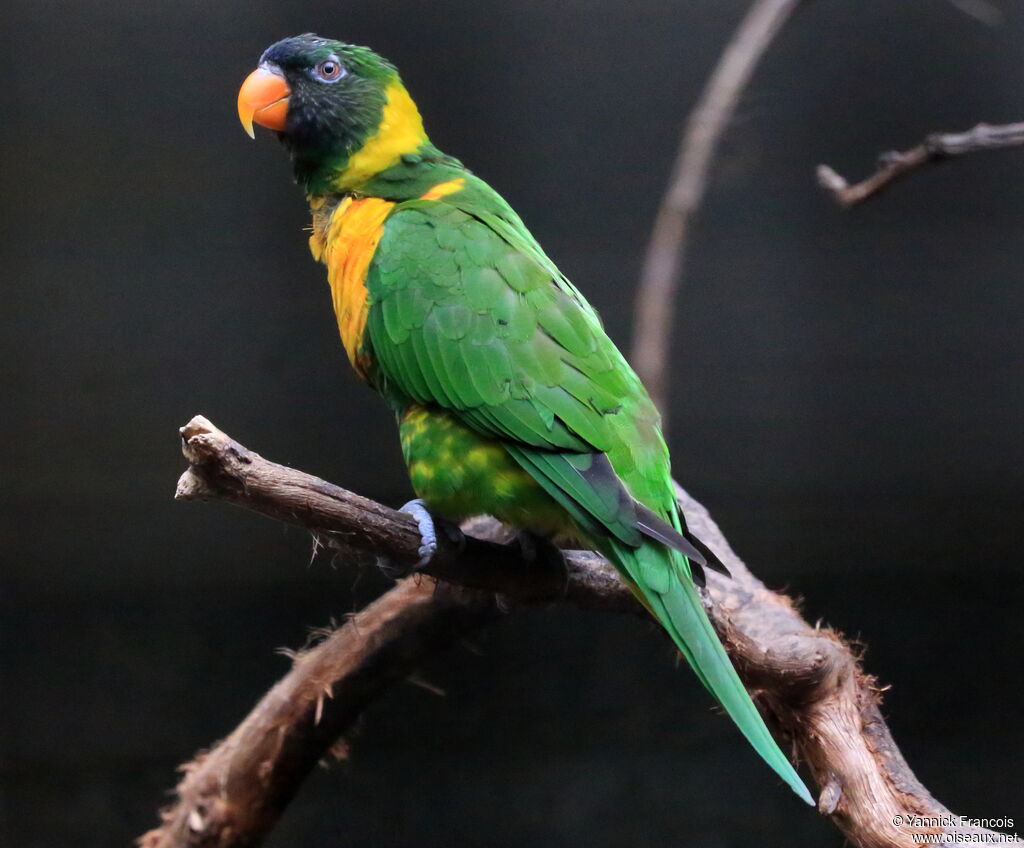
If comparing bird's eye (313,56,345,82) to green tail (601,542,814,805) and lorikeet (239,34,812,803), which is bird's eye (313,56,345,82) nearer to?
lorikeet (239,34,812,803)

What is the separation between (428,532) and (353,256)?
0.65 m

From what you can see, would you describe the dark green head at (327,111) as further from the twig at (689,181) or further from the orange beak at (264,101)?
the twig at (689,181)

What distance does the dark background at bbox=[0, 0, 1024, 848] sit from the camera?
10.3ft

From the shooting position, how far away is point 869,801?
171cm

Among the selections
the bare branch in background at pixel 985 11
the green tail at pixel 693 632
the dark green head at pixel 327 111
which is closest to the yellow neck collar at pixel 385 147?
the dark green head at pixel 327 111

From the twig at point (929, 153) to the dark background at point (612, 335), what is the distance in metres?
1.38

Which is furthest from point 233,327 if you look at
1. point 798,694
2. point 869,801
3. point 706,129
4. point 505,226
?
point 869,801

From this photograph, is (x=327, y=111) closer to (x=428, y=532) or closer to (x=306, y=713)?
(x=428, y=532)

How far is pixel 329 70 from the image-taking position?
7.52 feet

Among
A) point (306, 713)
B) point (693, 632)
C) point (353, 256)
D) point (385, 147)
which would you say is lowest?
point (306, 713)

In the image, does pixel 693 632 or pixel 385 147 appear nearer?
pixel 693 632

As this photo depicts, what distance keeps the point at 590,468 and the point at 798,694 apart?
2.21 feet

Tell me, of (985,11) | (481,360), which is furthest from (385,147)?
(985,11)

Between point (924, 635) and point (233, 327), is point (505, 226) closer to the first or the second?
point (233, 327)
